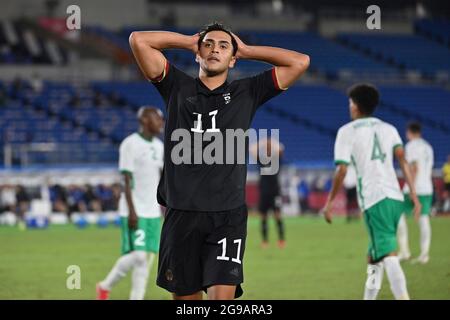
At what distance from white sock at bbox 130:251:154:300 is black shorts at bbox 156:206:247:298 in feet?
14.7

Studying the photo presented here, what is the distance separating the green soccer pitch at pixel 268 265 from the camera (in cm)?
1276

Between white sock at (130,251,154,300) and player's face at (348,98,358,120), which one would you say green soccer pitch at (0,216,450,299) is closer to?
white sock at (130,251,154,300)

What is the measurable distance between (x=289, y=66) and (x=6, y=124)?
31.0m

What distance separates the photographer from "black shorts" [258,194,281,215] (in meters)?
21.5

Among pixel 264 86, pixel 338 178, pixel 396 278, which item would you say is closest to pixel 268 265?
pixel 338 178

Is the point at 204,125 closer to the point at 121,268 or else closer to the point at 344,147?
the point at 344,147

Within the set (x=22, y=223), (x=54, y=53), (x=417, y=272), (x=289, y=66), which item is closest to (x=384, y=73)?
(x=54, y=53)

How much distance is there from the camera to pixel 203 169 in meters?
6.86

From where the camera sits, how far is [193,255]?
6848 millimetres

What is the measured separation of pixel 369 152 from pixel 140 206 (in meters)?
3.01

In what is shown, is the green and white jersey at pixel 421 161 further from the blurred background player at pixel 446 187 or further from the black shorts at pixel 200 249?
the blurred background player at pixel 446 187

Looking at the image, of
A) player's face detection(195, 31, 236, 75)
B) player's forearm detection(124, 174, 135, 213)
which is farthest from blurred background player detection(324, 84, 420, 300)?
player's face detection(195, 31, 236, 75)

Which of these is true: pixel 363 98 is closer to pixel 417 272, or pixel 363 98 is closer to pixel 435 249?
pixel 417 272

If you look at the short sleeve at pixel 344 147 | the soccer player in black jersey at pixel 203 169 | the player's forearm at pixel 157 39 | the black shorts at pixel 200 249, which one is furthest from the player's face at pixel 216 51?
the short sleeve at pixel 344 147
